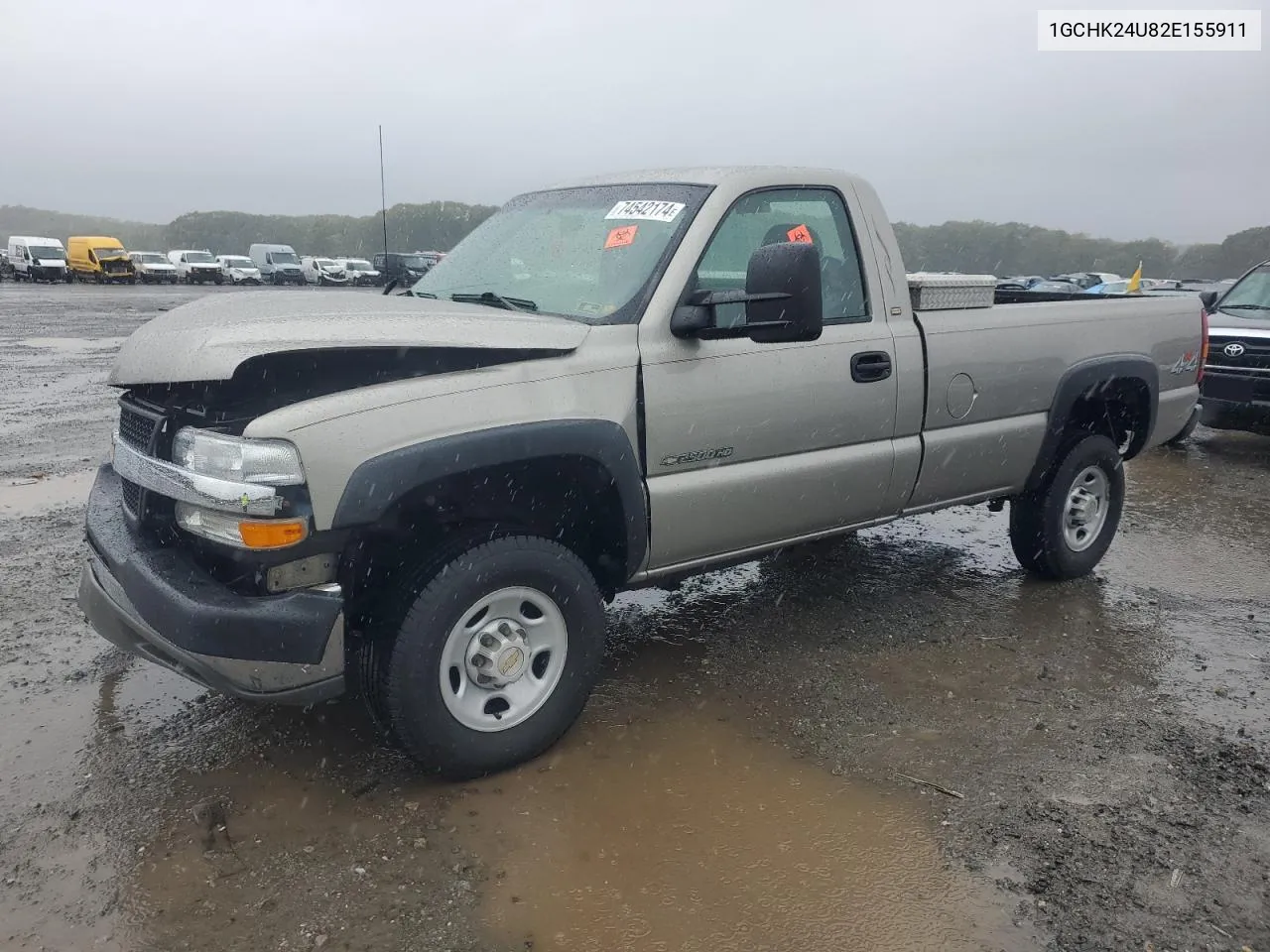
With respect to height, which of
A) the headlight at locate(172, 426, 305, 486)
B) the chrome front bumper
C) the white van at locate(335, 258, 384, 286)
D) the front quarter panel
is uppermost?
the white van at locate(335, 258, 384, 286)

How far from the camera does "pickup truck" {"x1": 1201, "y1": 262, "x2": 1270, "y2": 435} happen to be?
341 inches

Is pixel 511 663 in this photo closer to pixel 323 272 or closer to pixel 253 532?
pixel 253 532

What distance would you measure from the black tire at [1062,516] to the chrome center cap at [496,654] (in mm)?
3109

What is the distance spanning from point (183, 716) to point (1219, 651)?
4443 millimetres

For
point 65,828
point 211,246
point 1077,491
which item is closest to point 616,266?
point 65,828

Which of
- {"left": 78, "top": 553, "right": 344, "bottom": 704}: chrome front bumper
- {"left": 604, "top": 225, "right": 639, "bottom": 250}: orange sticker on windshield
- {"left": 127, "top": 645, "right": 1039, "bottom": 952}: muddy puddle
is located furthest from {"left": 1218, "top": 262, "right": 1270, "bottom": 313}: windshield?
{"left": 78, "top": 553, "right": 344, "bottom": 704}: chrome front bumper

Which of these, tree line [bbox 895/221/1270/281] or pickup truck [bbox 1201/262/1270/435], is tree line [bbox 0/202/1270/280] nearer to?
tree line [bbox 895/221/1270/281]

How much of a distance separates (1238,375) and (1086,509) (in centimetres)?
466

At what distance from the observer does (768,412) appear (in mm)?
3680

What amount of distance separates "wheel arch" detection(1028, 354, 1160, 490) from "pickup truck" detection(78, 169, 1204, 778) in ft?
1.89

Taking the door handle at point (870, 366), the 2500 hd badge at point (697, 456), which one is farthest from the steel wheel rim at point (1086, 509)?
the 2500 hd badge at point (697, 456)

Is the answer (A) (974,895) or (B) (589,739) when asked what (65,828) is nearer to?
(B) (589,739)

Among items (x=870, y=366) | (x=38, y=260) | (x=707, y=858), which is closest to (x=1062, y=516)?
(x=870, y=366)

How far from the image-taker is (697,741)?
139 inches
